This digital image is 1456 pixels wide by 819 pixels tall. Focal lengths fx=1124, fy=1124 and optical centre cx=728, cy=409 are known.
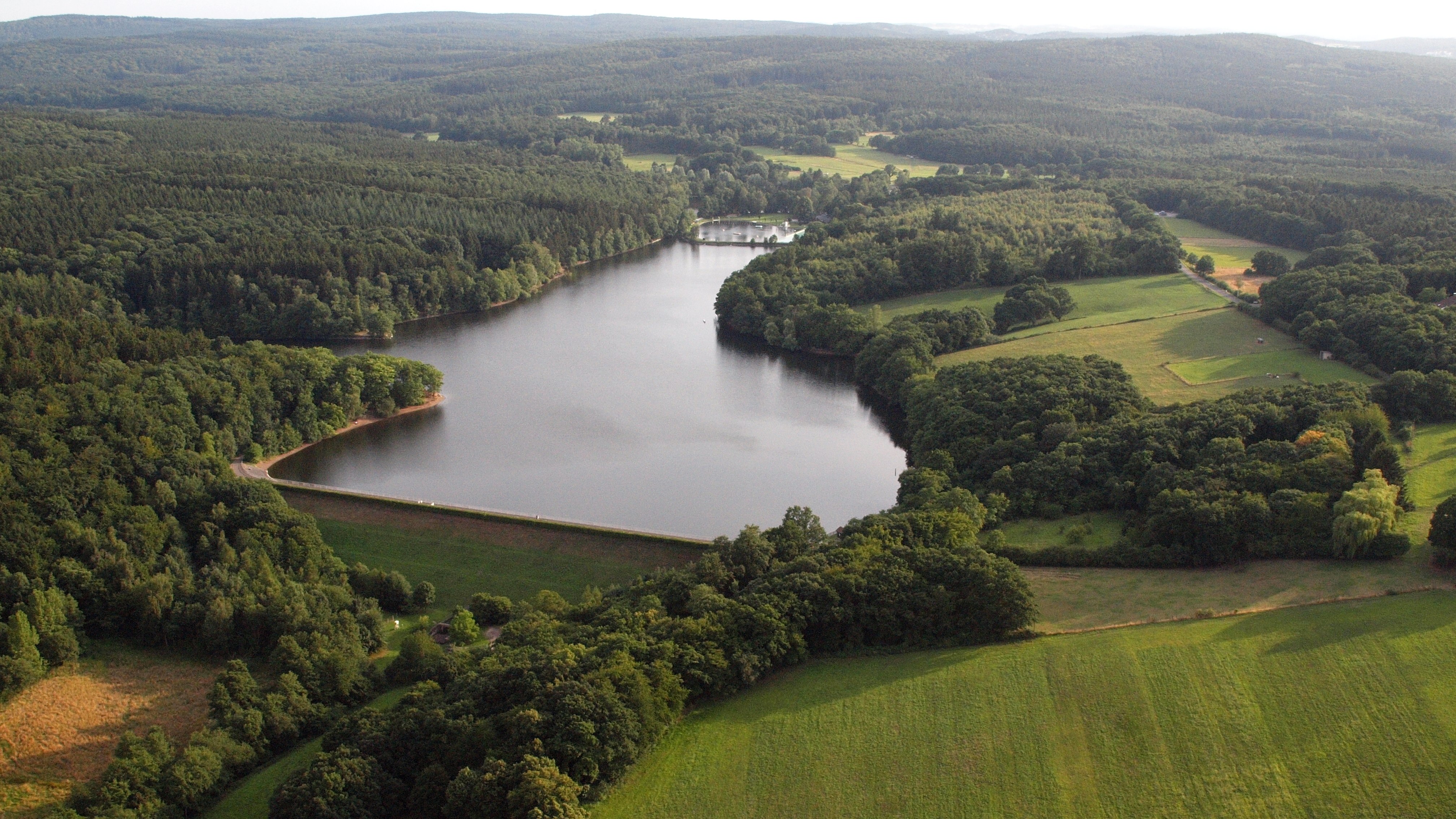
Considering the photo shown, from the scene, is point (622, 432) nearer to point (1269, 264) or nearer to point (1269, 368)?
point (1269, 368)

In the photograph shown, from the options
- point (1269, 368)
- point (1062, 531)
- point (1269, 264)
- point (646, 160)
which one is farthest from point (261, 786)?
point (646, 160)

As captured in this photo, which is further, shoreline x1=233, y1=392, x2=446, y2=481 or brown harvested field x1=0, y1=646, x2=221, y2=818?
shoreline x1=233, y1=392, x2=446, y2=481

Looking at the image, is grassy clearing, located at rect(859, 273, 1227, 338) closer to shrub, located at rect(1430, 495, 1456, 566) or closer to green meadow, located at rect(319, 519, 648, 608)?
shrub, located at rect(1430, 495, 1456, 566)

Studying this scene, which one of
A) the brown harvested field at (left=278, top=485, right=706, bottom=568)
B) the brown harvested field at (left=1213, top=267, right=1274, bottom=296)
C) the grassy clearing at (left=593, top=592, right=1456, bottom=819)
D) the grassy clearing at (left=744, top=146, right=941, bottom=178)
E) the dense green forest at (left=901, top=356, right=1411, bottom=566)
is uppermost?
the grassy clearing at (left=744, top=146, right=941, bottom=178)

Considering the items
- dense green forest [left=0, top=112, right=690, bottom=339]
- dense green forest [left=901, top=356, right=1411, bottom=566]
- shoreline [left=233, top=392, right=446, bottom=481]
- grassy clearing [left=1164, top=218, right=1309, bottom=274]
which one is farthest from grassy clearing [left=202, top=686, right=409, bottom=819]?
grassy clearing [left=1164, top=218, right=1309, bottom=274]

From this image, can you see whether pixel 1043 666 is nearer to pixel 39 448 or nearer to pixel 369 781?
pixel 369 781

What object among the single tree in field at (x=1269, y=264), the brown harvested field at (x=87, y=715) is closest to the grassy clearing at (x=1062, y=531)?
the brown harvested field at (x=87, y=715)

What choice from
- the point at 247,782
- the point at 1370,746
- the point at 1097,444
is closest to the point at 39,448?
the point at 247,782
